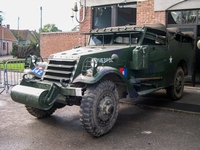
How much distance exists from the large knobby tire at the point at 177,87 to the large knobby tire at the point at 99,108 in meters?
3.00

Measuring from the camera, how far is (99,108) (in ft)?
14.7

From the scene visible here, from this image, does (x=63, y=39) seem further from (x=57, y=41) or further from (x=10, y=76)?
(x=10, y=76)

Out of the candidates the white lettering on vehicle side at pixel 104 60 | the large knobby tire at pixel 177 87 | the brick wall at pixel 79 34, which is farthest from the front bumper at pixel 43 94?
the brick wall at pixel 79 34

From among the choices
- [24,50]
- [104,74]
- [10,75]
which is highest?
[24,50]

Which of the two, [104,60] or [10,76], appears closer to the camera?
[104,60]

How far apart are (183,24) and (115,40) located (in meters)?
4.58

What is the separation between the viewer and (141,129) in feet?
16.5

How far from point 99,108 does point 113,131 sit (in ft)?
2.21

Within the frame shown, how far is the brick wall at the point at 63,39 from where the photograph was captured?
12.1m

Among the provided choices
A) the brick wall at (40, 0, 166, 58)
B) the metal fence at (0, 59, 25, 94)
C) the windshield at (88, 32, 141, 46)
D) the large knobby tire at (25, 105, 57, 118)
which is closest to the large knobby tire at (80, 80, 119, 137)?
the large knobby tire at (25, 105, 57, 118)

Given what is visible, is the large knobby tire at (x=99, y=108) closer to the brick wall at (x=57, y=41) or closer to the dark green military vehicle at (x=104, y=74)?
the dark green military vehicle at (x=104, y=74)

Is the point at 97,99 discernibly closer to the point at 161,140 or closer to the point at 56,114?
the point at 161,140

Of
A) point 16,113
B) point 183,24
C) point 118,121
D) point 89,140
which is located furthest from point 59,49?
point 89,140

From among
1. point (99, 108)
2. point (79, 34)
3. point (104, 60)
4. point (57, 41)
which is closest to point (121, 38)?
point (104, 60)
